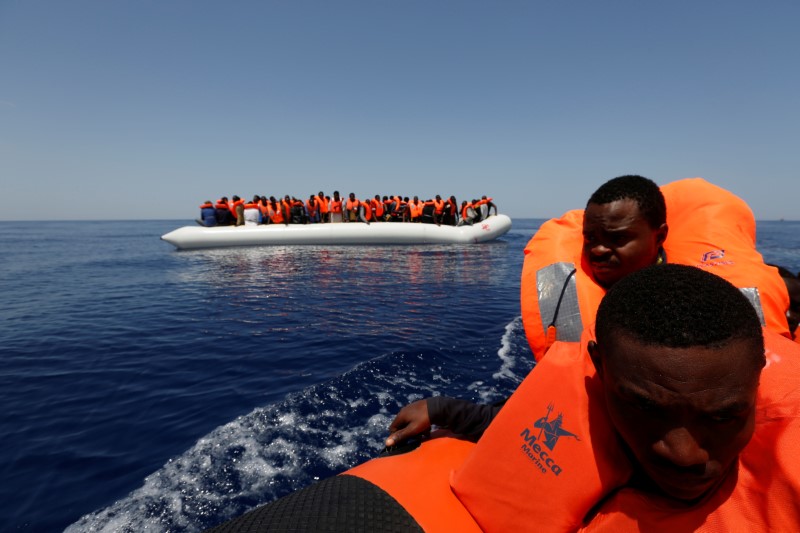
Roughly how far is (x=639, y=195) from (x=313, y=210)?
77.5ft

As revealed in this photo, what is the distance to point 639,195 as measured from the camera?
207cm

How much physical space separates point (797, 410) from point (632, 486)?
55 cm

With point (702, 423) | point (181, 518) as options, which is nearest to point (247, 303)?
point (181, 518)

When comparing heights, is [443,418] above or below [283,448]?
above

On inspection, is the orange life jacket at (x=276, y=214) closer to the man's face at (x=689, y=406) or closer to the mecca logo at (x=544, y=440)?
the mecca logo at (x=544, y=440)

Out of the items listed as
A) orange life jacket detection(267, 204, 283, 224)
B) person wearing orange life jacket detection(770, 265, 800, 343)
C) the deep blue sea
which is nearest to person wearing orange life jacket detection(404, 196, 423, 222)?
orange life jacket detection(267, 204, 283, 224)

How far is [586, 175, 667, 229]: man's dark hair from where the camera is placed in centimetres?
206

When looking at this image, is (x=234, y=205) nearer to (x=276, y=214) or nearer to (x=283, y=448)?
(x=276, y=214)

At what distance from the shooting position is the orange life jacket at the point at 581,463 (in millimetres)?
1133

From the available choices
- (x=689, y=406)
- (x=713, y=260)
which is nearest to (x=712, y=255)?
(x=713, y=260)

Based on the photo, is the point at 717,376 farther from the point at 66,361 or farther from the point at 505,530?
the point at 66,361

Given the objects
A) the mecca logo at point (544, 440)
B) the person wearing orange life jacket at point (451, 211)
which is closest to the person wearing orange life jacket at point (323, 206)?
the person wearing orange life jacket at point (451, 211)

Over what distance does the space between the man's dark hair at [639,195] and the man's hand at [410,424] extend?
5.07 feet

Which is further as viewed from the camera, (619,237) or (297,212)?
(297,212)
